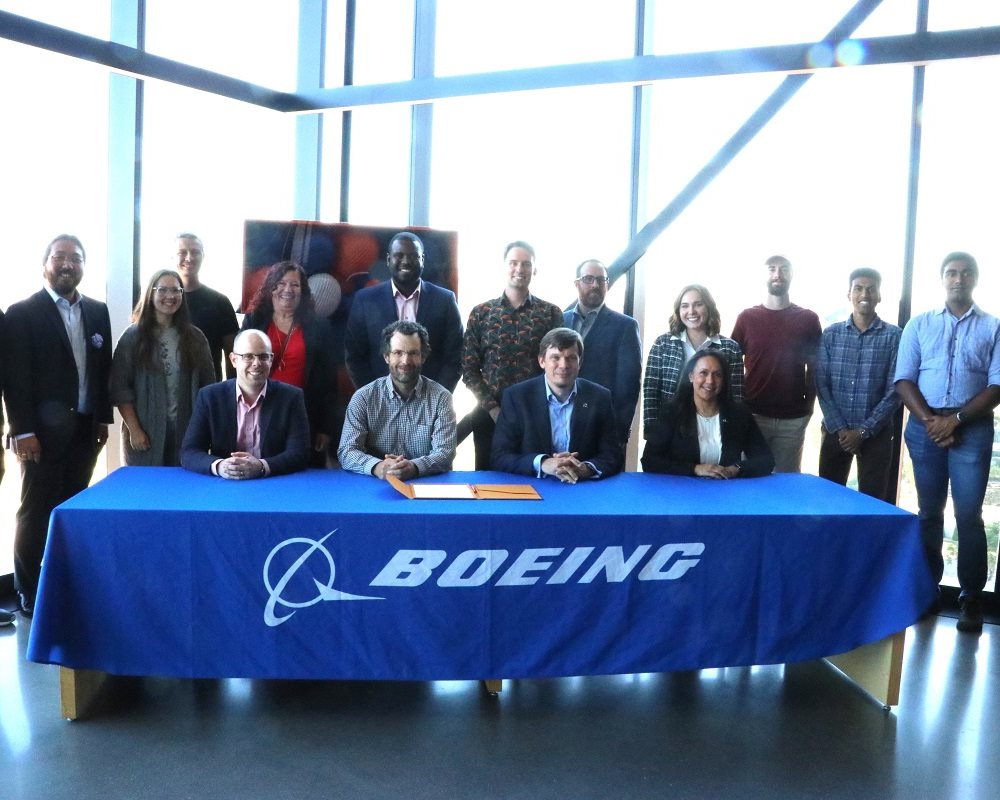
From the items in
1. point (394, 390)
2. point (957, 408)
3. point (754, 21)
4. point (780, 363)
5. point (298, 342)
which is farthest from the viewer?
point (754, 21)

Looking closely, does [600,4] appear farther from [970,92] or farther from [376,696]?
[376,696]

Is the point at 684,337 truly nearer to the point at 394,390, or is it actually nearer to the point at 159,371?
the point at 394,390

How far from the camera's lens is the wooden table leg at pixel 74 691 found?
270 cm

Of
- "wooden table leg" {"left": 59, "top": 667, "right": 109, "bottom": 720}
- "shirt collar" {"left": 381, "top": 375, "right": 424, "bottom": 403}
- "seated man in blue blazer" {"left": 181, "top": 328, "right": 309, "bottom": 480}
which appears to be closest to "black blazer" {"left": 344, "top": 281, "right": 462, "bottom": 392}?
"shirt collar" {"left": 381, "top": 375, "right": 424, "bottom": 403}

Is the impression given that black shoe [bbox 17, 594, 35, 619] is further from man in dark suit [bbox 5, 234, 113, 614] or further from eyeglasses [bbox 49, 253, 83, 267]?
eyeglasses [bbox 49, 253, 83, 267]

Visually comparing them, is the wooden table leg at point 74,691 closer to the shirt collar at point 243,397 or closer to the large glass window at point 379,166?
the shirt collar at point 243,397

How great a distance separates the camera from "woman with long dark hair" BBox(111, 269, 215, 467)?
3688 millimetres

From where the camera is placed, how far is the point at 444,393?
3.55m

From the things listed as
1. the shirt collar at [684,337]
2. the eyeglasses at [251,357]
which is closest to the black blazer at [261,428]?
the eyeglasses at [251,357]

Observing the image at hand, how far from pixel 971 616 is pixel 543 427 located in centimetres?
207

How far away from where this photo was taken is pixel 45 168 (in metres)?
4.14

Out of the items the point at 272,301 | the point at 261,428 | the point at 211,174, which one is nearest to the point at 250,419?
the point at 261,428

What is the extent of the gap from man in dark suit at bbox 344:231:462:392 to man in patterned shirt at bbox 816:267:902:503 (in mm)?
1729

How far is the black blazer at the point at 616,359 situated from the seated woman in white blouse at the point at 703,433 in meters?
0.45
